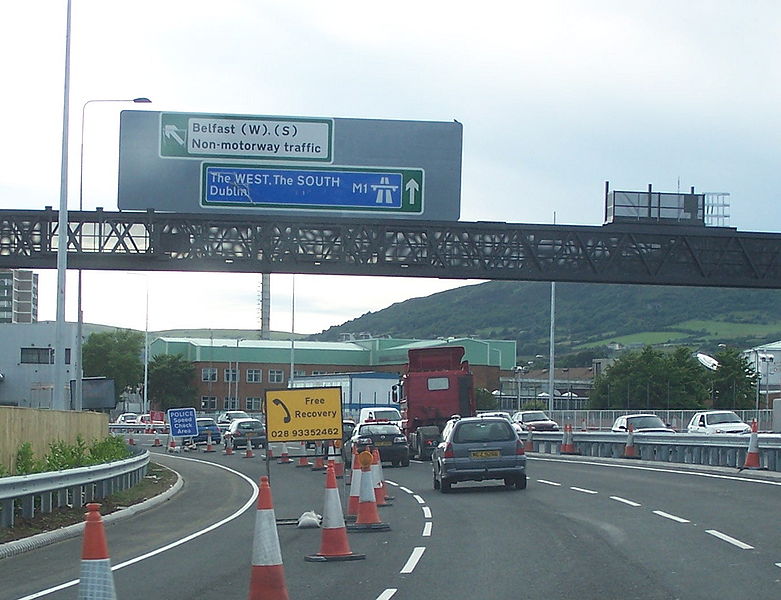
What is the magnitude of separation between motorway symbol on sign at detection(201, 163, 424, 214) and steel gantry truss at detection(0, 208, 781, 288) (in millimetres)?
679

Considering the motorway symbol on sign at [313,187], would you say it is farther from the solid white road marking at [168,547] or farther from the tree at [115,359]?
the tree at [115,359]

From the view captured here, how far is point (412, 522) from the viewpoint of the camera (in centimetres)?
1900

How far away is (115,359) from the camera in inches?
4532

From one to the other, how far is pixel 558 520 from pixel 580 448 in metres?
26.3

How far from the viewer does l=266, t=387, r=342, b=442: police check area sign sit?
18.6 m

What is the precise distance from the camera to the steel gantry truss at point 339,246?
34.8 m

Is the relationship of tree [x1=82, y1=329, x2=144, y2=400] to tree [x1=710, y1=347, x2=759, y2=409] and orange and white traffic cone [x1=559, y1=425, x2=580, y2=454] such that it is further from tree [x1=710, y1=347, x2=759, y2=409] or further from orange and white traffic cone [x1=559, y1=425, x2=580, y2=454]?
orange and white traffic cone [x1=559, y1=425, x2=580, y2=454]

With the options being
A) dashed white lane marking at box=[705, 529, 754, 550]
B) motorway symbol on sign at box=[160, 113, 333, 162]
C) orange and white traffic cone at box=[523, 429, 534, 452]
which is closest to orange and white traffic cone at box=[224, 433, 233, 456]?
orange and white traffic cone at box=[523, 429, 534, 452]

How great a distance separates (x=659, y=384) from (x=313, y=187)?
60.0 metres

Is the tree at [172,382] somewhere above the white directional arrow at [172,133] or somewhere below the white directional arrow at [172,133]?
below

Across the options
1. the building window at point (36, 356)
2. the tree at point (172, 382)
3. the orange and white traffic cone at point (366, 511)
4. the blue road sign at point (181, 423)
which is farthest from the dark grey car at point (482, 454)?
the tree at point (172, 382)

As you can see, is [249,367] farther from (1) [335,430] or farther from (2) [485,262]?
(1) [335,430]

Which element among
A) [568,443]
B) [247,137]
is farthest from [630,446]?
[247,137]

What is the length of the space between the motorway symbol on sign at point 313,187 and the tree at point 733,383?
5845 cm
